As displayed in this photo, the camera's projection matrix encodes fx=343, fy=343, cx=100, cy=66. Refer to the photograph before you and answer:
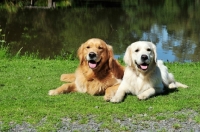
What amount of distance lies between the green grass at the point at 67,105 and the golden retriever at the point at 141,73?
0.47 feet

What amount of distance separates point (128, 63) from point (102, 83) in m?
0.68

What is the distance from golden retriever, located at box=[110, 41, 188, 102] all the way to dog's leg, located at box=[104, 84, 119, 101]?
10cm

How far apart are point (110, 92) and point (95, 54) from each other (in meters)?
0.74

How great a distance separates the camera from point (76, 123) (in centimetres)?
488

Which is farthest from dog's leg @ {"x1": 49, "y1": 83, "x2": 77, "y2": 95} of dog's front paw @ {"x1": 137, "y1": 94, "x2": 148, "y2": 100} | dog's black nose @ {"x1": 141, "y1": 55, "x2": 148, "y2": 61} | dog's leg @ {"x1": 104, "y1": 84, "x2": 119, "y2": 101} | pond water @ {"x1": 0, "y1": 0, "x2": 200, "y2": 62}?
pond water @ {"x1": 0, "y1": 0, "x2": 200, "y2": 62}

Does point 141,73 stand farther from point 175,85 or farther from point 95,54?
point 175,85

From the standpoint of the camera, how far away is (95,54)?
20.5 feet

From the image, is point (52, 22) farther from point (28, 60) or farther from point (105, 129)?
point (105, 129)

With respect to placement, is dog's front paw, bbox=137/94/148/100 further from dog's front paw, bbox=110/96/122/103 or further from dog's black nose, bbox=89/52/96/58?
dog's black nose, bbox=89/52/96/58

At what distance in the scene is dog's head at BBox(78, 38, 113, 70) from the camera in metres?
6.25

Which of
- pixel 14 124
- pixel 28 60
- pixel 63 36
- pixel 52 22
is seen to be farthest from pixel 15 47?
pixel 14 124

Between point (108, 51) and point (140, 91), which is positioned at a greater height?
point (108, 51)

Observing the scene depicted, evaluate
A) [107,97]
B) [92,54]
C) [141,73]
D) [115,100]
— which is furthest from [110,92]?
[92,54]

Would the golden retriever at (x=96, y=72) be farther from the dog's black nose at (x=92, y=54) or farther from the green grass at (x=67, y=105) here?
the green grass at (x=67, y=105)
